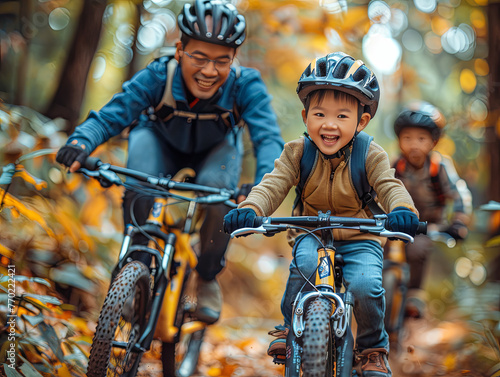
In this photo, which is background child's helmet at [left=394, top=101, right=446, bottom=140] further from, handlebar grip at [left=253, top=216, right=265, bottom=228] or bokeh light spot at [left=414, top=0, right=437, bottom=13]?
bokeh light spot at [left=414, top=0, right=437, bottom=13]

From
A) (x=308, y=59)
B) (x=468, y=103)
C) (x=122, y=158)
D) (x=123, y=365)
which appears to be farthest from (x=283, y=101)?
(x=123, y=365)

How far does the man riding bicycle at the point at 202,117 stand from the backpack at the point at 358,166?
2.40 feet

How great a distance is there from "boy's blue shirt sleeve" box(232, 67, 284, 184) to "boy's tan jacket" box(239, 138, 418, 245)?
0.68 metres

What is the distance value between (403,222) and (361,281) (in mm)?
519

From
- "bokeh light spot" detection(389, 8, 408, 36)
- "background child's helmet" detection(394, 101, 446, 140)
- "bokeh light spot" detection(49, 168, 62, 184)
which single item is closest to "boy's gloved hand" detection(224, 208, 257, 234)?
"background child's helmet" detection(394, 101, 446, 140)

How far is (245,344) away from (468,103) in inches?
224

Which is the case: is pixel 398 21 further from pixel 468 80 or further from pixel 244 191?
pixel 244 191

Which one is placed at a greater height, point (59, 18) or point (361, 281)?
point (59, 18)

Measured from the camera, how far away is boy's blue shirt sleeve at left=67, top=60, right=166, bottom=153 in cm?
452

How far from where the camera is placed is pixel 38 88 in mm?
Result: 8891

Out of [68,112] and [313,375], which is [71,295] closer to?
[68,112]

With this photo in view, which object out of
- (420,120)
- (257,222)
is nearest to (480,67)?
(420,120)

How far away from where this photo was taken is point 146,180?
404cm

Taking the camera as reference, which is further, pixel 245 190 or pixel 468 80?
pixel 468 80
